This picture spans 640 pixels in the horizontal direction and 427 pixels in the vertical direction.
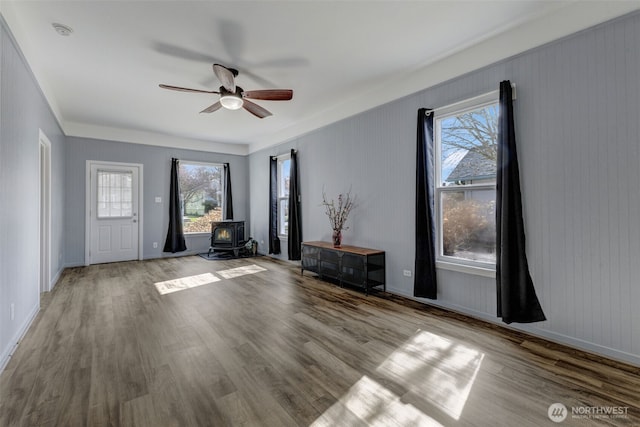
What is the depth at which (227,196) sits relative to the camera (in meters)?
7.66

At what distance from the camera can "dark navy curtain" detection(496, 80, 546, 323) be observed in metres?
2.70

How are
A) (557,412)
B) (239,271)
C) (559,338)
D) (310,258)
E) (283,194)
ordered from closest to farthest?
(557,412)
(559,338)
(310,258)
(239,271)
(283,194)

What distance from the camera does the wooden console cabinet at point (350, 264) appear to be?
4023 millimetres

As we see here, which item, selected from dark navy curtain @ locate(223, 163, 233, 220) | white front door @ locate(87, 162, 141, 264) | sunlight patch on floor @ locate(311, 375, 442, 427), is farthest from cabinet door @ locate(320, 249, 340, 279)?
white front door @ locate(87, 162, 141, 264)

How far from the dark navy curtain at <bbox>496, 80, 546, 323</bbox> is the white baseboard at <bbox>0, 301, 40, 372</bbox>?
410 centimetres

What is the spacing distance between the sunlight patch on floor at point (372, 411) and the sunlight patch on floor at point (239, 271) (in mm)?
3573

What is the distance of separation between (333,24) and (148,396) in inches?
130

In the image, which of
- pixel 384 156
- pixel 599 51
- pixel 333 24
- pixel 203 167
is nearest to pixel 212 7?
pixel 333 24

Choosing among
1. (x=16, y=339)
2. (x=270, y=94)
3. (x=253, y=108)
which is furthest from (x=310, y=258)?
(x=16, y=339)

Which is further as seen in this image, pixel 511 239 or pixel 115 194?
pixel 115 194

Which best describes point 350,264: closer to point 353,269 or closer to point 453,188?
point 353,269

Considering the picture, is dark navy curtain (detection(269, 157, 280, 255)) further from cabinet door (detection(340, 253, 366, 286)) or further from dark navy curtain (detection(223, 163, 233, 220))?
cabinet door (detection(340, 253, 366, 286))

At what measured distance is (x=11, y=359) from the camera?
2287 millimetres

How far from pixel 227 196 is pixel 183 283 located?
3422mm
